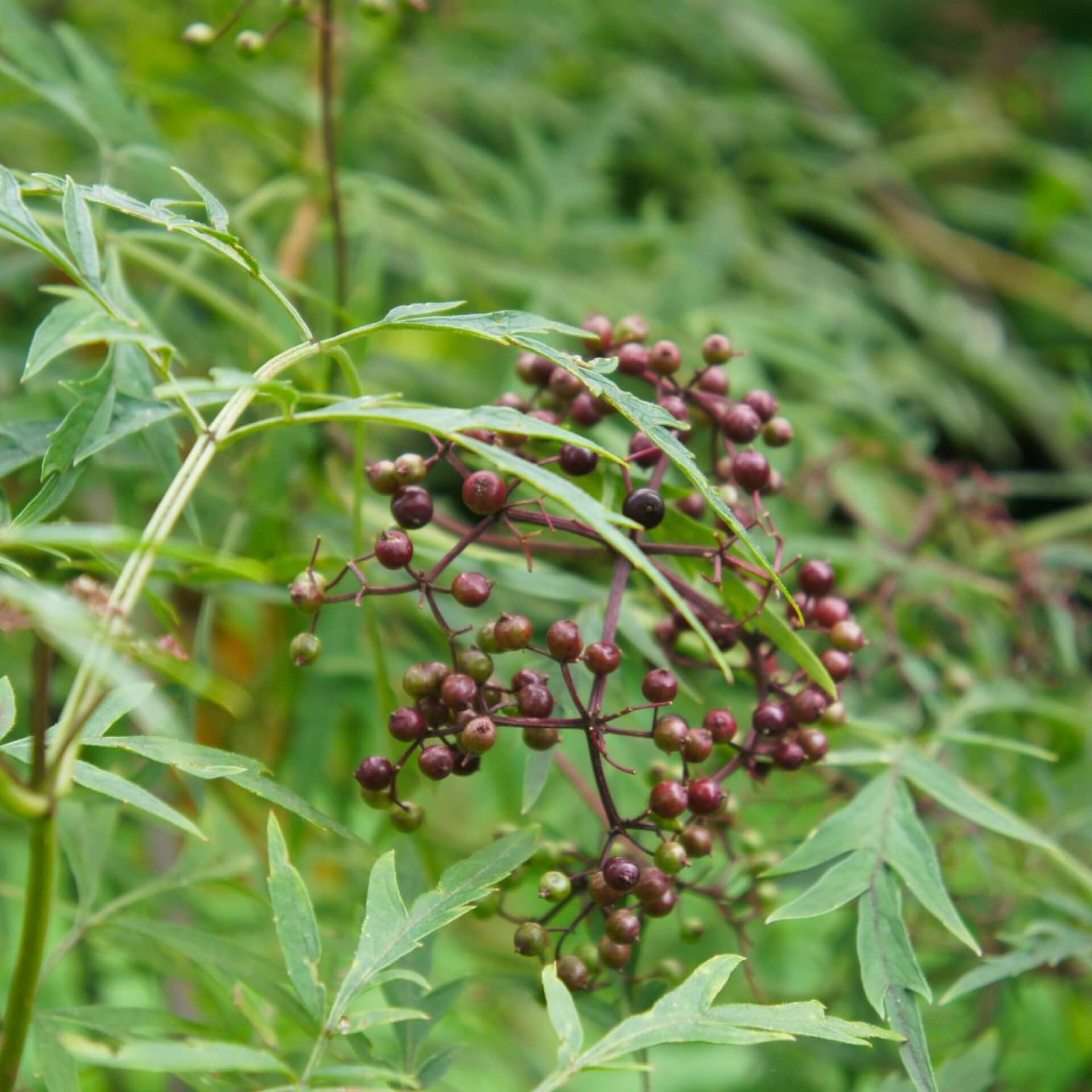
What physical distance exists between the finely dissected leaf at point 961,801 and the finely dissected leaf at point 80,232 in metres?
0.63

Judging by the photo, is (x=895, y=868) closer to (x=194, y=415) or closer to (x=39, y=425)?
(x=194, y=415)

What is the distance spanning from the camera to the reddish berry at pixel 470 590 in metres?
0.66

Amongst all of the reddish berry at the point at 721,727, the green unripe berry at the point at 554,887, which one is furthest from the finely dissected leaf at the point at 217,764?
the reddish berry at the point at 721,727

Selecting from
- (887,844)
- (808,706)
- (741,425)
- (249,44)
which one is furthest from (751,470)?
(249,44)

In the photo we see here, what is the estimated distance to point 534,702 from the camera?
0.64 meters

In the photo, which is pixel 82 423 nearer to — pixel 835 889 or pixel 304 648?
pixel 304 648

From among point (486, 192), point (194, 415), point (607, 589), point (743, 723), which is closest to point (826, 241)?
point (486, 192)

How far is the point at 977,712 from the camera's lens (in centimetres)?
108

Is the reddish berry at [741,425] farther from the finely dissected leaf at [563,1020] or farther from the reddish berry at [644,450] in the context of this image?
the finely dissected leaf at [563,1020]

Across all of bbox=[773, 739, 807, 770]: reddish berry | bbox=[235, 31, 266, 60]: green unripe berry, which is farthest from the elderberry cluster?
bbox=[235, 31, 266, 60]: green unripe berry

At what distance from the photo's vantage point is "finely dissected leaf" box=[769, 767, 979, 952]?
708mm

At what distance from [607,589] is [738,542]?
16 centimetres

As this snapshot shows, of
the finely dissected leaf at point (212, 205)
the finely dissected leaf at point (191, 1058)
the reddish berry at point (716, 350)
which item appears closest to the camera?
the finely dissected leaf at point (191, 1058)

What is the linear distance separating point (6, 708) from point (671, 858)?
0.38 metres
